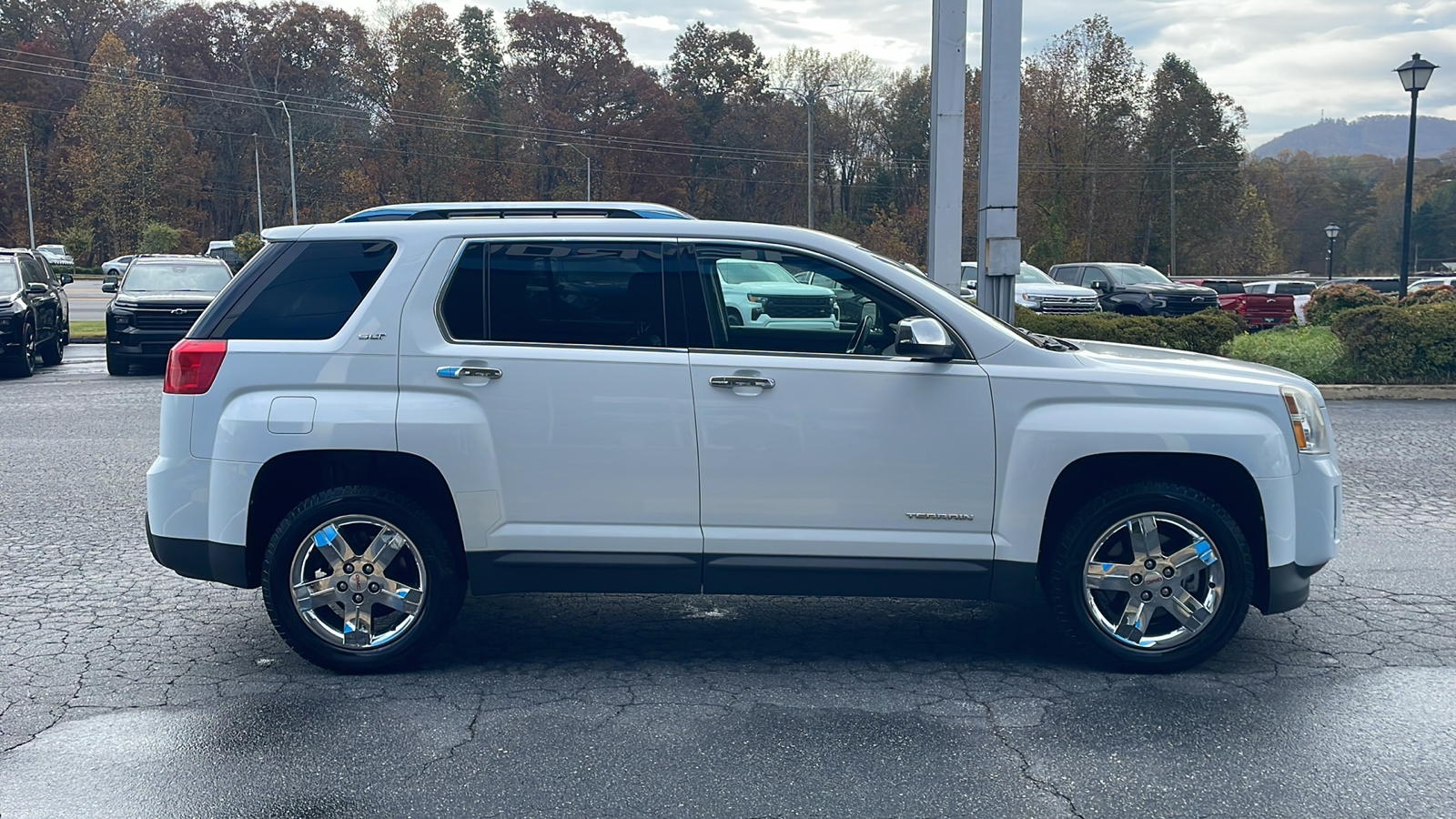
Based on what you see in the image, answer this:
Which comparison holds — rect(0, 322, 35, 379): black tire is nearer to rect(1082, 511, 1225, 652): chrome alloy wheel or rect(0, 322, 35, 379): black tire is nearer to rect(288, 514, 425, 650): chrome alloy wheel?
rect(288, 514, 425, 650): chrome alloy wheel

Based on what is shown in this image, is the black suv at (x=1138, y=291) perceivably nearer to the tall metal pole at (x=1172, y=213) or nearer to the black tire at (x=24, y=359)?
the black tire at (x=24, y=359)

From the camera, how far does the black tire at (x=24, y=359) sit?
53.7ft

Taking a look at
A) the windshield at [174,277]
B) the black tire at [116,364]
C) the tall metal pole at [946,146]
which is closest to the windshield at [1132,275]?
the tall metal pole at [946,146]

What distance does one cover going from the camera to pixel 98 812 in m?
3.49

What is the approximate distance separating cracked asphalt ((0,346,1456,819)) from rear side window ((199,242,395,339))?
140cm

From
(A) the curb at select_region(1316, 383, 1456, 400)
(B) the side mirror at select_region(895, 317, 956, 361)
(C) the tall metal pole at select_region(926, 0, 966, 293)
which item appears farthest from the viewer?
→ (A) the curb at select_region(1316, 383, 1456, 400)

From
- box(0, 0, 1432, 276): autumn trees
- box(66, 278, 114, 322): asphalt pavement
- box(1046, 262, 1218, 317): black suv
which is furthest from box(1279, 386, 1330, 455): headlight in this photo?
box(0, 0, 1432, 276): autumn trees

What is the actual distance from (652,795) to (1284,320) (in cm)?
3081

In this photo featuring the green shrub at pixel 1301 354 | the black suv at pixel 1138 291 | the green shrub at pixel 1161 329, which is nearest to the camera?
the green shrub at pixel 1301 354

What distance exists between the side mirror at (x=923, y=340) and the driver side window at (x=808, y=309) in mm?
176

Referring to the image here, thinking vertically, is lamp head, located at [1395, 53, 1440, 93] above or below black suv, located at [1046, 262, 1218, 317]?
above

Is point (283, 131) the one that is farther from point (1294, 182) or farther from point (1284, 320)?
point (1294, 182)

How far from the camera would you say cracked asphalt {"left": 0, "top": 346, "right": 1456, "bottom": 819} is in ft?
11.8

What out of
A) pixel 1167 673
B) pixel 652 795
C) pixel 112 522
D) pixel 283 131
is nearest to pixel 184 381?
pixel 652 795
